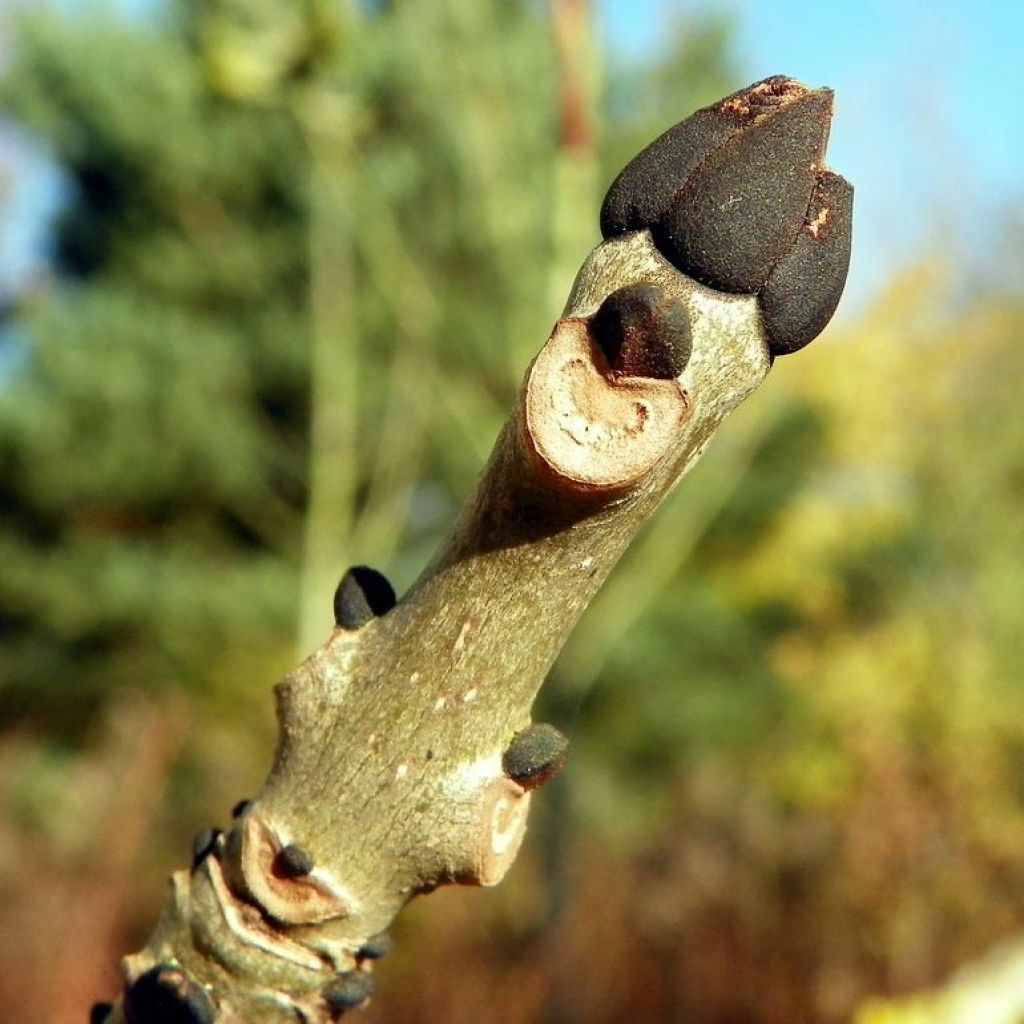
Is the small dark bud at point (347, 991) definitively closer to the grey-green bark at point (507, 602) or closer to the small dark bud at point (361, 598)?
the grey-green bark at point (507, 602)

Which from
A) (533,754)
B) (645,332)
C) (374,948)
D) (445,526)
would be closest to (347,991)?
(374,948)

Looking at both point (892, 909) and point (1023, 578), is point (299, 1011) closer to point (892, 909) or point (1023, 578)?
point (892, 909)

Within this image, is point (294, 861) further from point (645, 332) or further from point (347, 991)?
point (645, 332)

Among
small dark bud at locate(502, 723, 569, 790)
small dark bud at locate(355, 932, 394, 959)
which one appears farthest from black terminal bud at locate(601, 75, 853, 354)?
small dark bud at locate(355, 932, 394, 959)

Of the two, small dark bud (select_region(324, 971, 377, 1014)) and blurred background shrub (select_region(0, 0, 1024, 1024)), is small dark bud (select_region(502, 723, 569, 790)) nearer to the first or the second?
small dark bud (select_region(324, 971, 377, 1014))

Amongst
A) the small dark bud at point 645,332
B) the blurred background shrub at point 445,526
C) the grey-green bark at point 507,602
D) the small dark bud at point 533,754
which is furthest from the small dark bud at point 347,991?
the blurred background shrub at point 445,526

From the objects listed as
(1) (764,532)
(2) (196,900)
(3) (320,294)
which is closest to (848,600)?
(1) (764,532)
